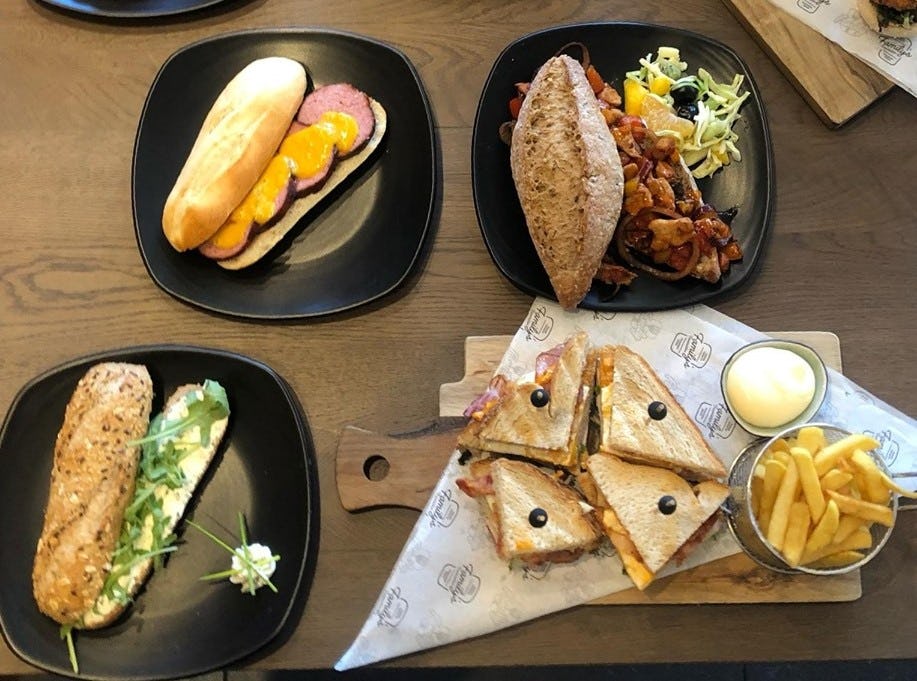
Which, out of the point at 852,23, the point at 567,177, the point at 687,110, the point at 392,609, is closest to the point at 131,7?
the point at 567,177

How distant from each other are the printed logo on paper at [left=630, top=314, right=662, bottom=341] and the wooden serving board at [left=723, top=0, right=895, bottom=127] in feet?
2.40

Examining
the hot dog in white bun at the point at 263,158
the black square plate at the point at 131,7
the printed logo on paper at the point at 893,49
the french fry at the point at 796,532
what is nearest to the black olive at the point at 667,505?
the french fry at the point at 796,532

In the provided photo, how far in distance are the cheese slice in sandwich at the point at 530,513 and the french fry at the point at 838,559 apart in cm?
44

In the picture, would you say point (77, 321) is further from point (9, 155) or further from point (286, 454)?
point (286, 454)

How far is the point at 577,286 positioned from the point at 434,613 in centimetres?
79

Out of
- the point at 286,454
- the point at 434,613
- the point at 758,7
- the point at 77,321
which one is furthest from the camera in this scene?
the point at 758,7

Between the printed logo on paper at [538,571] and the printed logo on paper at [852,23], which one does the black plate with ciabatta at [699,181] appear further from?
the printed logo on paper at [538,571]

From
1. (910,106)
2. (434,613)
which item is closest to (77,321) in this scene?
(434,613)

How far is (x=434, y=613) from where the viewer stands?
1640 mm

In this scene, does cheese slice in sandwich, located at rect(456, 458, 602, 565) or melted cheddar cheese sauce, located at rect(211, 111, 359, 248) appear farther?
melted cheddar cheese sauce, located at rect(211, 111, 359, 248)

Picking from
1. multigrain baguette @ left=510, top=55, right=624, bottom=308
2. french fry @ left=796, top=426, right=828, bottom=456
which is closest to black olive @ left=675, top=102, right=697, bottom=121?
multigrain baguette @ left=510, top=55, right=624, bottom=308

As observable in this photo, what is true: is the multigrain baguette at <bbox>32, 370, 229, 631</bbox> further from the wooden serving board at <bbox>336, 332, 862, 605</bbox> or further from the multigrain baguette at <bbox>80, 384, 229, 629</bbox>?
the wooden serving board at <bbox>336, 332, 862, 605</bbox>

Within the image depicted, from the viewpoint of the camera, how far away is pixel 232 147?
1.86 meters

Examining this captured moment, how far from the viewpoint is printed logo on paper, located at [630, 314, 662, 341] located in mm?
1801
